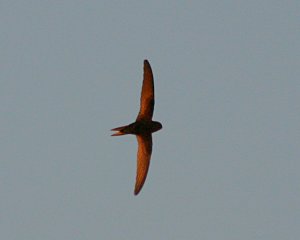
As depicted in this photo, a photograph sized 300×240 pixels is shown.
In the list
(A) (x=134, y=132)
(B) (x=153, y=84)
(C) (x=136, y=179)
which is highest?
(B) (x=153, y=84)

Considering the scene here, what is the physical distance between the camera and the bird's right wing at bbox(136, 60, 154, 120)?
2523cm

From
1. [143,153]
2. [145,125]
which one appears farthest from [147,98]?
[143,153]

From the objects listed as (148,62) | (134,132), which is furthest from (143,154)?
(148,62)

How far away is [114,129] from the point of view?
2394 centimetres

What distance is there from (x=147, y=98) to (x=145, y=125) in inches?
36.9

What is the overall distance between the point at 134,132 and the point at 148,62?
2.40 metres

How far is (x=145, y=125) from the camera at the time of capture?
25094 mm

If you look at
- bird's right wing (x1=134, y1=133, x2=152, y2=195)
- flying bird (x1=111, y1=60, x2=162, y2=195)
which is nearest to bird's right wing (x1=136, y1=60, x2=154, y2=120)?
flying bird (x1=111, y1=60, x2=162, y2=195)

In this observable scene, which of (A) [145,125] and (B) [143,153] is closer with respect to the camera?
(A) [145,125]

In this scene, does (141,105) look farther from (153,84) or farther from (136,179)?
(136,179)

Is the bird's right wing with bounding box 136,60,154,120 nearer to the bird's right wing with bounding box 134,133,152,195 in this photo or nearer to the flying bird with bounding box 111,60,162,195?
the flying bird with bounding box 111,60,162,195

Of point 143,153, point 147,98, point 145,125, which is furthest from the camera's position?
point 147,98

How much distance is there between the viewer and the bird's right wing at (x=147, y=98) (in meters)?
25.2

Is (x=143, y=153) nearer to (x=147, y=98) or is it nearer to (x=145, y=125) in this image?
(x=145, y=125)
